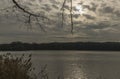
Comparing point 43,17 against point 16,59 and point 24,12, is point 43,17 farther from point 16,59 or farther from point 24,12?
point 16,59

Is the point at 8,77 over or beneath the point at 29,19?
beneath

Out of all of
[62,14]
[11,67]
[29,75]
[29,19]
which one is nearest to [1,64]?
[11,67]

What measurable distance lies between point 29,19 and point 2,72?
2.17 meters

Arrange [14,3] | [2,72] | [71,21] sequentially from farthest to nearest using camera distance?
[2,72] → [14,3] → [71,21]

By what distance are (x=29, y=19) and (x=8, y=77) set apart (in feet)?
7.21

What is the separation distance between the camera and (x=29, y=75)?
9.90 metres

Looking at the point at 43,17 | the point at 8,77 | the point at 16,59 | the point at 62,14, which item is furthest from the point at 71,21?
the point at 16,59

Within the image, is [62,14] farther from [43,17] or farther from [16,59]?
[16,59]

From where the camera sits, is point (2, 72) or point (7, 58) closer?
point (2, 72)

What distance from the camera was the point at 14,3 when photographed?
7.17m

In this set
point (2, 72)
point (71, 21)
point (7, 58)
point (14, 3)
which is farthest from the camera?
point (7, 58)

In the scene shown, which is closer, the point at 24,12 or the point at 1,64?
the point at 24,12

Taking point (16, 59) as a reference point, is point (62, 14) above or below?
above

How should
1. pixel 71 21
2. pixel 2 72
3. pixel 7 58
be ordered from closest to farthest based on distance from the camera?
pixel 71 21, pixel 2 72, pixel 7 58
